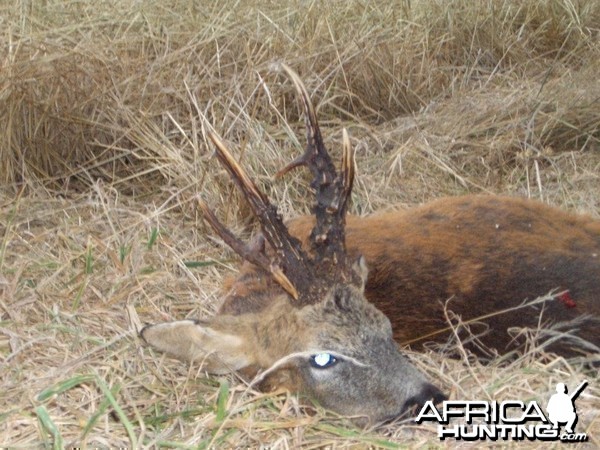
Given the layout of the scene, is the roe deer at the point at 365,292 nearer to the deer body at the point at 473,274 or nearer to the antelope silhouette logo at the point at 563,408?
the deer body at the point at 473,274

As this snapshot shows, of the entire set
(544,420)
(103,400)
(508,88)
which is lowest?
(508,88)

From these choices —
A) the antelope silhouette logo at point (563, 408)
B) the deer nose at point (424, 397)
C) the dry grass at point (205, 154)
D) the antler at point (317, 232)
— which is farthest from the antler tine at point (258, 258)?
the antelope silhouette logo at point (563, 408)

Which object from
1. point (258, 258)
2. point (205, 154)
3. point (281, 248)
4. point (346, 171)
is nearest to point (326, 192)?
point (346, 171)

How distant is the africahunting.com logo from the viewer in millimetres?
3539

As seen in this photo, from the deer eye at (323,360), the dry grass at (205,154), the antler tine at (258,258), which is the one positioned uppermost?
the antler tine at (258,258)

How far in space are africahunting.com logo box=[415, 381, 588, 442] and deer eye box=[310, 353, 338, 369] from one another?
1.21 ft

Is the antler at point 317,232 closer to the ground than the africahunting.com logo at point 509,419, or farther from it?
farther from it

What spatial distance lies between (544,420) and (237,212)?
2.48 metres

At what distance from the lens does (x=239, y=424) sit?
3498 millimetres

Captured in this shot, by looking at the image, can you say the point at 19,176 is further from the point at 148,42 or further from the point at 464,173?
the point at 464,173

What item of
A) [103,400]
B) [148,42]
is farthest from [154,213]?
[103,400]

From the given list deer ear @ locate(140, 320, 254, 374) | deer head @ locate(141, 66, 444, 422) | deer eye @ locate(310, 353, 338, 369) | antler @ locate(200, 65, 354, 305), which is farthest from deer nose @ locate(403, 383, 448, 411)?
deer ear @ locate(140, 320, 254, 374)

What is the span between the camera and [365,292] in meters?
4.08

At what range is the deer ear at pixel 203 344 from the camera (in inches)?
150
